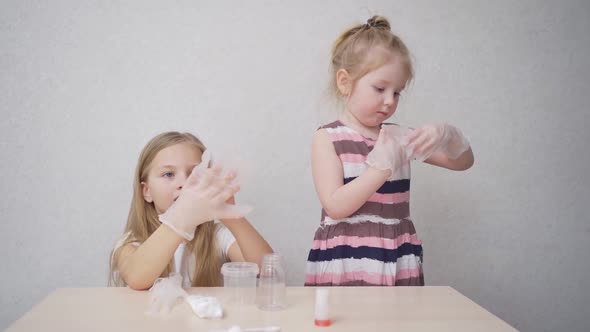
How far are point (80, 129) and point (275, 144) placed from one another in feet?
2.27

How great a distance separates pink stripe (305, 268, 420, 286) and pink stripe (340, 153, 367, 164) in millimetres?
286

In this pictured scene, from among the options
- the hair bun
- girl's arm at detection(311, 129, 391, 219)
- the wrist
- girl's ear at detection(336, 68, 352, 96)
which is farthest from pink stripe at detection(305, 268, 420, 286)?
the hair bun

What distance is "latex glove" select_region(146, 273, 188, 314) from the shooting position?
0.86 metres

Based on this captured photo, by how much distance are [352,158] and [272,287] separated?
0.45 m

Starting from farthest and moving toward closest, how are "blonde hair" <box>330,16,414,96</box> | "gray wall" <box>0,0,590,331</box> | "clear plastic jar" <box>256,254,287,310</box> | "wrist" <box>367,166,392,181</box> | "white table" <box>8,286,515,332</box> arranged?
1. "gray wall" <box>0,0,590,331</box>
2. "blonde hair" <box>330,16,414,96</box>
3. "wrist" <box>367,166,392,181</box>
4. "clear plastic jar" <box>256,254,287,310</box>
5. "white table" <box>8,286,515,332</box>

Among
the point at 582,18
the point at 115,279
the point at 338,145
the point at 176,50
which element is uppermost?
the point at 582,18

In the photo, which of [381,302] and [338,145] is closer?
[381,302]

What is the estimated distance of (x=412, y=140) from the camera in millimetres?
1132

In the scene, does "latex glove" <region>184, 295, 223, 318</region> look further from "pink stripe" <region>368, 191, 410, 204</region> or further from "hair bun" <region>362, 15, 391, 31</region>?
"hair bun" <region>362, 15, 391, 31</region>

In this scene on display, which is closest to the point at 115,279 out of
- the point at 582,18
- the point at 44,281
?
the point at 44,281

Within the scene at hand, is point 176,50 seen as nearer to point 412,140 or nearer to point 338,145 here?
point 338,145

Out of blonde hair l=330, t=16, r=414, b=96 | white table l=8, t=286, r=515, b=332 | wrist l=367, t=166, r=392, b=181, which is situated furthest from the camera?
blonde hair l=330, t=16, r=414, b=96

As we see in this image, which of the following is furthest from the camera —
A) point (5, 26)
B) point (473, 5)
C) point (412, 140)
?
point (473, 5)

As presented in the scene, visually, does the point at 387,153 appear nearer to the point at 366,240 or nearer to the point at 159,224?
→ the point at 366,240
